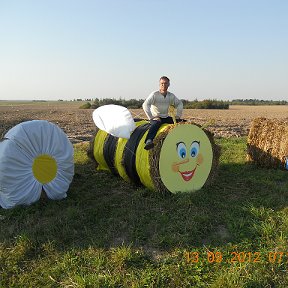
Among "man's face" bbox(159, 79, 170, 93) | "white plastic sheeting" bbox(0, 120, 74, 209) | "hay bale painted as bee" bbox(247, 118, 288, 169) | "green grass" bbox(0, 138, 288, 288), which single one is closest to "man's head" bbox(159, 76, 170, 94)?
"man's face" bbox(159, 79, 170, 93)

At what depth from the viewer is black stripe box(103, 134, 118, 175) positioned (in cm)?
727

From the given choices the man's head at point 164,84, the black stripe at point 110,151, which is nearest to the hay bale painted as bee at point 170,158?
the black stripe at point 110,151

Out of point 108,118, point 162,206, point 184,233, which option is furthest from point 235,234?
point 108,118

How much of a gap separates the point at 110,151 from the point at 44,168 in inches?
70.2

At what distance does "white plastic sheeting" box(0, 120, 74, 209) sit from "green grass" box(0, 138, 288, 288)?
0.22 m

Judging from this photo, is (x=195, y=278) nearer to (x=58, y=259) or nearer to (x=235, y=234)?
(x=235, y=234)

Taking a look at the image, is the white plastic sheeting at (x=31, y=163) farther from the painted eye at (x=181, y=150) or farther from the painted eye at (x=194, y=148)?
the painted eye at (x=194, y=148)

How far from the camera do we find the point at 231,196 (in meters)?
6.14

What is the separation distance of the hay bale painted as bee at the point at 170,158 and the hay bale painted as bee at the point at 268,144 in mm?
2033

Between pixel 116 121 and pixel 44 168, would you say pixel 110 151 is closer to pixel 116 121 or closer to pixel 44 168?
pixel 116 121

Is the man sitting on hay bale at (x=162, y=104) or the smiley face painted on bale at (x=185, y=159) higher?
the man sitting on hay bale at (x=162, y=104)

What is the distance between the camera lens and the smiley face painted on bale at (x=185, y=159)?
6.07m

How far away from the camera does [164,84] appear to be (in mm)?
6922
